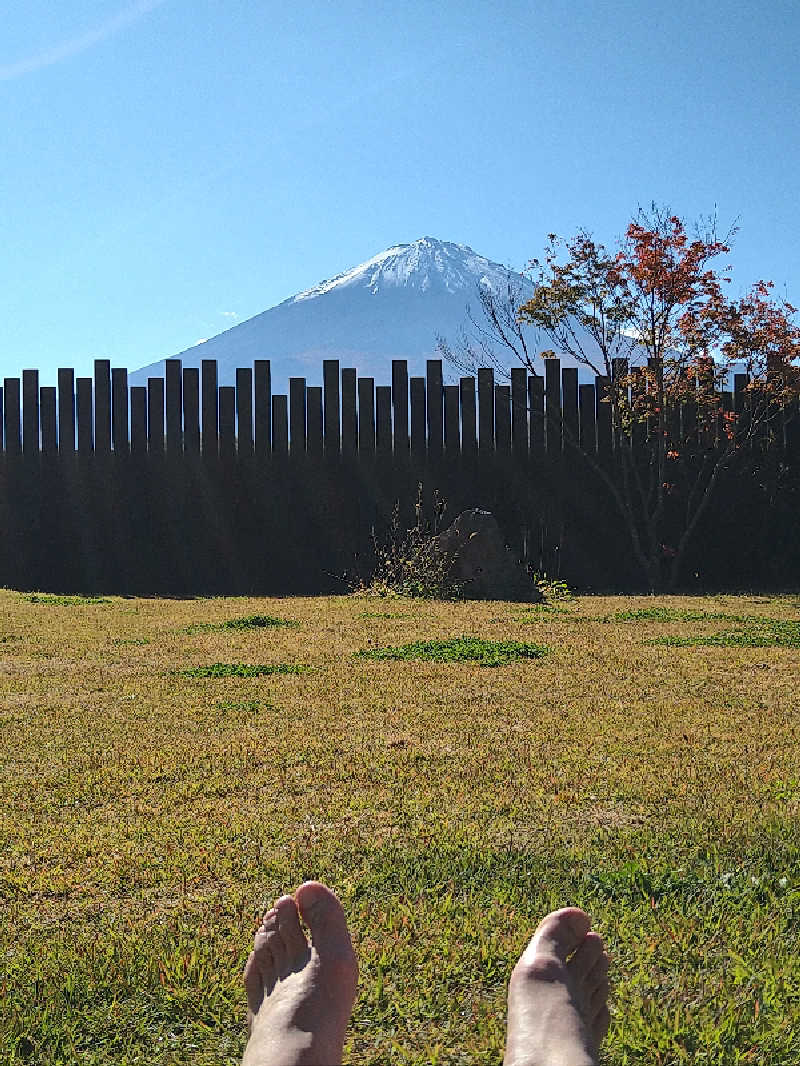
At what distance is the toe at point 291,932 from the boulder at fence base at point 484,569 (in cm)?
764

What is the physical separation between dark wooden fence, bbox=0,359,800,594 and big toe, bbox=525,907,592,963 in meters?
9.28

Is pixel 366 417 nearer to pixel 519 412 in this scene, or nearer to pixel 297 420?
pixel 297 420

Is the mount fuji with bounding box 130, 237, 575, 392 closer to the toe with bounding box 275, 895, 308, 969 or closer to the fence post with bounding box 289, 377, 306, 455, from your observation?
the fence post with bounding box 289, 377, 306, 455

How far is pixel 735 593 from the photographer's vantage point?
10.7 metres

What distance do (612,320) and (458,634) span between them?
595 centimetres

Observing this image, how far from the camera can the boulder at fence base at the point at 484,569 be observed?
9.68 meters

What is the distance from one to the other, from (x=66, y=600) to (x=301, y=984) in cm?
826

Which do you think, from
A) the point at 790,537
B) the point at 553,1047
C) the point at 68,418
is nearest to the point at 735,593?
the point at 790,537

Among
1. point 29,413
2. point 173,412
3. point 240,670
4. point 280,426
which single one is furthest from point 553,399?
point 240,670

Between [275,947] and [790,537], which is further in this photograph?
[790,537]

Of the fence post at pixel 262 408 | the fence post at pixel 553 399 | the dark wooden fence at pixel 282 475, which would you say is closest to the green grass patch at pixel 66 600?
the dark wooden fence at pixel 282 475

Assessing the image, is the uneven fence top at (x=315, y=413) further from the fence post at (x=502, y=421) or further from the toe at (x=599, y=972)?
the toe at (x=599, y=972)

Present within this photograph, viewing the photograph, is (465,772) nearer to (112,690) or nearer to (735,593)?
(112,690)

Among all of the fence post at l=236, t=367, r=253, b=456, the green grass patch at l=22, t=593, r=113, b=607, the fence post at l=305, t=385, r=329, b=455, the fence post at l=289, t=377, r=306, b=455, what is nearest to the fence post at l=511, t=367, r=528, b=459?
the fence post at l=305, t=385, r=329, b=455
